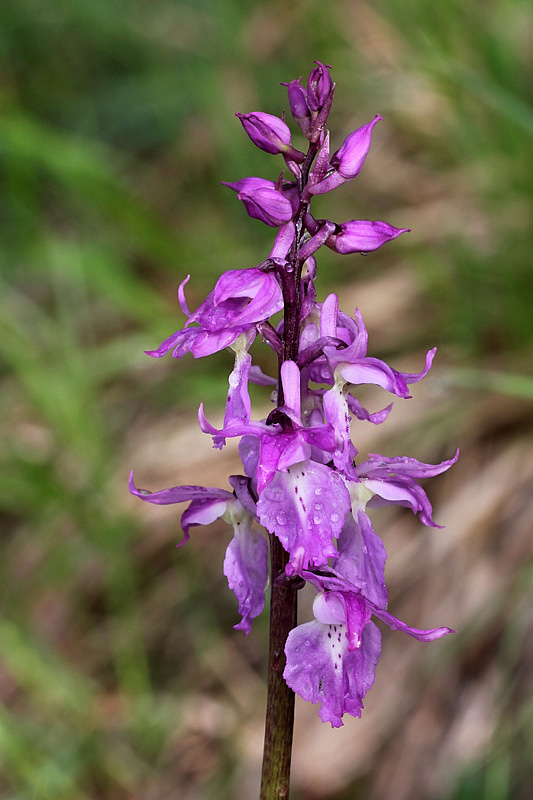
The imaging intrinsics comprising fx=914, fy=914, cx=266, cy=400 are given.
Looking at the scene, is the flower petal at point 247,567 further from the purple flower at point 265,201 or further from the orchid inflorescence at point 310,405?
the purple flower at point 265,201

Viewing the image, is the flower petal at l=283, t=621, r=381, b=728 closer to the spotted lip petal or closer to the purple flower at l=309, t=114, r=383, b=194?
the spotted lip petal

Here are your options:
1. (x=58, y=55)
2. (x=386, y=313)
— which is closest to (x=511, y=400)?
(x=386, y=313)

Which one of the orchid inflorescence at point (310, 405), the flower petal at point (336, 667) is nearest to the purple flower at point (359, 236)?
the orchid inflorescence at point (310, 405)

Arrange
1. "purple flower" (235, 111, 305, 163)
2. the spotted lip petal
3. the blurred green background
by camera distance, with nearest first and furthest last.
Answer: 1. the spotted lip petal
2. "purple flower" (235, 111, 305, 163)
3. the blurred green background

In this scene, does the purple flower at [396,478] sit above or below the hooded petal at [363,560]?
above

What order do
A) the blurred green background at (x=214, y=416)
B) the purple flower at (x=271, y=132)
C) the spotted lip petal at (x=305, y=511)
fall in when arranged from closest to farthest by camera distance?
the spotted lip petal at (x=305, y=511)
the purple flower at (x=271, y=132)
the blurred green background at (x=214, y=416)

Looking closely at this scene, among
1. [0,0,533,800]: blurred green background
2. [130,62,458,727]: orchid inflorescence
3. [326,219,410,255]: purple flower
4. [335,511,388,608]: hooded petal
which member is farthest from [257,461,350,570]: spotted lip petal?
[0,0,533,800]: blurred green background

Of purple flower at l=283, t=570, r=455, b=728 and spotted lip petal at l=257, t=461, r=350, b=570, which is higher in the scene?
spotted lip petal at l=257, t=461, r=350, b=570

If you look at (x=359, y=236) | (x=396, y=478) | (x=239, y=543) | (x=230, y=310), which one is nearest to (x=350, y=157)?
(x=359, y=236)
